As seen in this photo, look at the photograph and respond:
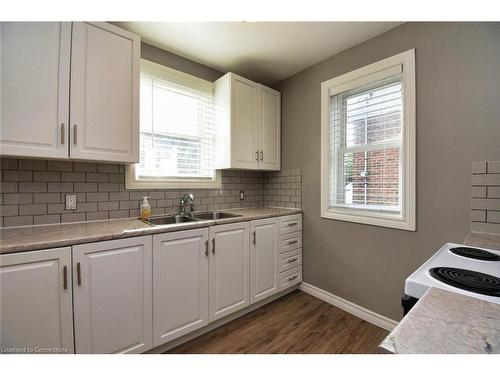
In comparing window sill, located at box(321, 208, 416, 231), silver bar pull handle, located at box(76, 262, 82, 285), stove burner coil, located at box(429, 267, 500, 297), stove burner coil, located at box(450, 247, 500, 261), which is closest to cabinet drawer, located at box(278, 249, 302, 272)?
window sill, located at box(321, 208, 416, 231)

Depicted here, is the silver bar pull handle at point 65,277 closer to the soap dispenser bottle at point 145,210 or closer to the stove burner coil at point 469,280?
the soap dispenser bottle at point 145,210

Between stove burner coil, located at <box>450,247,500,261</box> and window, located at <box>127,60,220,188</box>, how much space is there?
204cm

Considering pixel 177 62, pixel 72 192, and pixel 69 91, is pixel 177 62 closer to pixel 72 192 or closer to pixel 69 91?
pixel 69 91

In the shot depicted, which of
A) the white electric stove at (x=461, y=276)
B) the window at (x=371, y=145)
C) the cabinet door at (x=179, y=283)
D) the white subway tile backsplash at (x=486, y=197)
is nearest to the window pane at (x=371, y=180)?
the window at (x=371, y=145)

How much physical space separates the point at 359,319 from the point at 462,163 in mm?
1520

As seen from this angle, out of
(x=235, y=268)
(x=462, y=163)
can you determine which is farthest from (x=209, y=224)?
(x=462, y=163)

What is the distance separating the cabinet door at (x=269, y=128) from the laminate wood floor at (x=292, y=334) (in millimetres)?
1548

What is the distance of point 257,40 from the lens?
1998 mm

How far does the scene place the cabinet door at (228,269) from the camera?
181 centimetres

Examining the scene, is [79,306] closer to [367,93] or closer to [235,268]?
[235,268]

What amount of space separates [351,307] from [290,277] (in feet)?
2.07

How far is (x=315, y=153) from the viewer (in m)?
2.44

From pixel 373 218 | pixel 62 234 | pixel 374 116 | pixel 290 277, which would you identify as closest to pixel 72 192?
pixel 62 234
